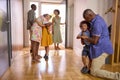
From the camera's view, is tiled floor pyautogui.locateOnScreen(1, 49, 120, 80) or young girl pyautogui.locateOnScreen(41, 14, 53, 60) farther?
young girl pyautogui.locateOnScreen(41, 14, 53, 60)

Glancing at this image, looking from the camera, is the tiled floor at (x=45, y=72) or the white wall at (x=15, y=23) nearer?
the tiled floor at (x=45, y=72)

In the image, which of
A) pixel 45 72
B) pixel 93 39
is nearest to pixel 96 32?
pixel 93 39

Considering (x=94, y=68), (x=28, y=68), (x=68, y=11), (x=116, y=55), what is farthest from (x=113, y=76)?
(x=68, y=11)

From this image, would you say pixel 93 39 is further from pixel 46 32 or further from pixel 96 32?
pixel 46 32

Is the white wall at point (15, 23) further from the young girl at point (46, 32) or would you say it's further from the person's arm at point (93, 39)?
the person's arm at point (93, 39)

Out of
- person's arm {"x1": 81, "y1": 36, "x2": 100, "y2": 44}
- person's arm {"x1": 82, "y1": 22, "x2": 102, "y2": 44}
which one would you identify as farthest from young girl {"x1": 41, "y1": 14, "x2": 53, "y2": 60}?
person's arm {"x1": 82, "y1": 22, "x2": 102, "y2": 44}

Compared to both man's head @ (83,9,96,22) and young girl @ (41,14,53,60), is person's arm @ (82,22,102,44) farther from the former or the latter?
young girl @ (41,14,53,60)

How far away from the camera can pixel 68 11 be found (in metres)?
6.23

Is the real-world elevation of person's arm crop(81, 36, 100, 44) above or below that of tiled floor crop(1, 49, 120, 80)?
above

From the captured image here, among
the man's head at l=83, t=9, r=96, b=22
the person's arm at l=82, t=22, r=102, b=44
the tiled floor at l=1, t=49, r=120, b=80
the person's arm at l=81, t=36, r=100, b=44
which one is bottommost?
the tiled floor at l=1, t=49, r=120, b=80

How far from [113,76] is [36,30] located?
77.7 inches

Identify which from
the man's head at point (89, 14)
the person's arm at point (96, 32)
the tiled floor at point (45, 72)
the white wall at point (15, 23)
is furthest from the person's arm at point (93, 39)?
the white wall at point (15, 23)

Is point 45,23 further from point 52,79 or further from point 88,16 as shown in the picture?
point 52,79

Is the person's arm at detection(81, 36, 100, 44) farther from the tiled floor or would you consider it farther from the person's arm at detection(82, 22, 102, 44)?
the tiled floor
